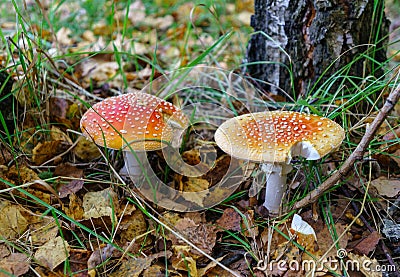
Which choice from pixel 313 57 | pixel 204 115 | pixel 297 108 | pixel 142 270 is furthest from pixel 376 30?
pixel 142 270

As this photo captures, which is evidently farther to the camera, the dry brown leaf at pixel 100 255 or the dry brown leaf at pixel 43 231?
the dry brown leaf at pixel 43 231

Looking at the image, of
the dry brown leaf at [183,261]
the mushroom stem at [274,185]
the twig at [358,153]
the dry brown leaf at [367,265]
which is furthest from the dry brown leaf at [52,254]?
the dry brown leaf at [367,265]

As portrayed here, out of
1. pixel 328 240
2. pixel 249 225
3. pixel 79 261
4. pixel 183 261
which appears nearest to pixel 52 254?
pixel 79 261

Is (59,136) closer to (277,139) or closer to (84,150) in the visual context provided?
(84,150)

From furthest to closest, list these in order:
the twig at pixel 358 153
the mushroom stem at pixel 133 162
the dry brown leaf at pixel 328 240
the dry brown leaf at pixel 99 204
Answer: the mushroom stem at pixel 133 162
the dry brown leaf at pixel 99 204
the dry brown leaf at pixel 328 240
the twig at pixel 358 153

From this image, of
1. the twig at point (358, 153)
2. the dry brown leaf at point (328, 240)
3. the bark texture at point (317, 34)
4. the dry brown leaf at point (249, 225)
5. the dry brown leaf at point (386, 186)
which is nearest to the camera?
the twig at point (358, 153)

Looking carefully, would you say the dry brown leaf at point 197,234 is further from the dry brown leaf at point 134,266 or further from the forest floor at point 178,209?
the dry brown leaf at point 134,266
